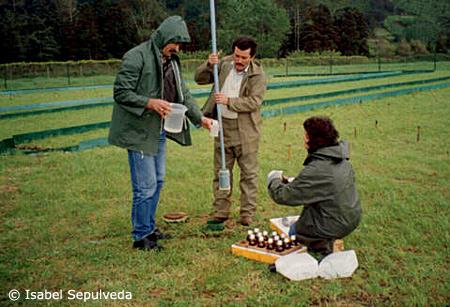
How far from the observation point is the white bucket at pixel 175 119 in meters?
4.19

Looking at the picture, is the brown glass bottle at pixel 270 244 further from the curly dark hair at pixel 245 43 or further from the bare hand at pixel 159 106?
the curly dark hair at pixel 245 43

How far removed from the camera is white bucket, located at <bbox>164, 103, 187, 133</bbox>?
13.7ft

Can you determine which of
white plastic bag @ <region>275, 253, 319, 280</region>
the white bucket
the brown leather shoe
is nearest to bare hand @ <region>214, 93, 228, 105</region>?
the white bucket

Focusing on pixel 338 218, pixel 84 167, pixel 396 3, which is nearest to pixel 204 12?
pixel 396 3

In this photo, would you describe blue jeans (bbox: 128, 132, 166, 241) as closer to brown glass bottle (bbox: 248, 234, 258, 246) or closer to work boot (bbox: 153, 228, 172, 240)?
work boot (bbox: 153, 228, 172, 240)

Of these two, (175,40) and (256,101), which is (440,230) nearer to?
(256,101)

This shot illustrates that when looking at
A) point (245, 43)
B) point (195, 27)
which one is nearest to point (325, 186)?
point (245, 43)

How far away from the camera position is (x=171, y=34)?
13.0 ft

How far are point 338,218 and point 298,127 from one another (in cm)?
701

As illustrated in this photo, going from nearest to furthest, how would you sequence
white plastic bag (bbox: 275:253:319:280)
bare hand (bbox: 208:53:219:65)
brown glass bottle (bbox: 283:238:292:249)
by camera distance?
white plastic bag (bbox: 275:253:319:280) → brown glass bottle (bbox: 283:238:292:249) → bare hand (bbox: 208:53:219:65)

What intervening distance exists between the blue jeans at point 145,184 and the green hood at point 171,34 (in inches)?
29.7

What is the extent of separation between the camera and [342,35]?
54.1 m

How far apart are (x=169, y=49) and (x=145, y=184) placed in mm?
1094

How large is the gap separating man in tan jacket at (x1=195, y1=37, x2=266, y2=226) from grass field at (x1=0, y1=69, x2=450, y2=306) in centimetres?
25
